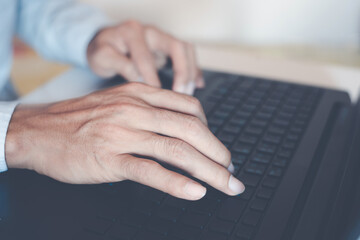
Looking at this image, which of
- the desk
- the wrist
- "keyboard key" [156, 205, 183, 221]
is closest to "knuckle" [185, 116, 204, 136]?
"keyboard key" [156, 205, 183, 221]

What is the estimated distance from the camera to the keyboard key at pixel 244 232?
1.33 feet

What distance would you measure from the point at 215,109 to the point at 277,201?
9.4 inches

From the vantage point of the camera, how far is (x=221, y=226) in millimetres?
414

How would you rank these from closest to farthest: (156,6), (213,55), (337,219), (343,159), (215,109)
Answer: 1. (337,219)
2. (343,159)
3. (215,109)
4. (213,55)
5. (156,6)

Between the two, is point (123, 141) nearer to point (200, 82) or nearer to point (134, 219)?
point (134, 219)

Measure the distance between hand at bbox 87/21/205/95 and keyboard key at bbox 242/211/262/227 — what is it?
1.14 feet

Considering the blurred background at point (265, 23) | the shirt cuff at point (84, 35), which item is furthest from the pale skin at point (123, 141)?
the blurred background at point (265, 23)

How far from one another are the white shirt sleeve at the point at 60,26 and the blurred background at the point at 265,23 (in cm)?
43

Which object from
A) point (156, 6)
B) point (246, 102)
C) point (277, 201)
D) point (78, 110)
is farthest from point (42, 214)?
point (156, 6)

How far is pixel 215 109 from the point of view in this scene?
0.65m

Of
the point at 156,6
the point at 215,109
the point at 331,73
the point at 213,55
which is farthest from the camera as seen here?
the point at 156,6

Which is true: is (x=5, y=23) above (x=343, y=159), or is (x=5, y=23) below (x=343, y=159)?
above

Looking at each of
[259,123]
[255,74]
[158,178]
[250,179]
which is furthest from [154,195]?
[255,74]

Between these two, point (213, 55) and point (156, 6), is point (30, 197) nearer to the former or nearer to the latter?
point (213, 55)
